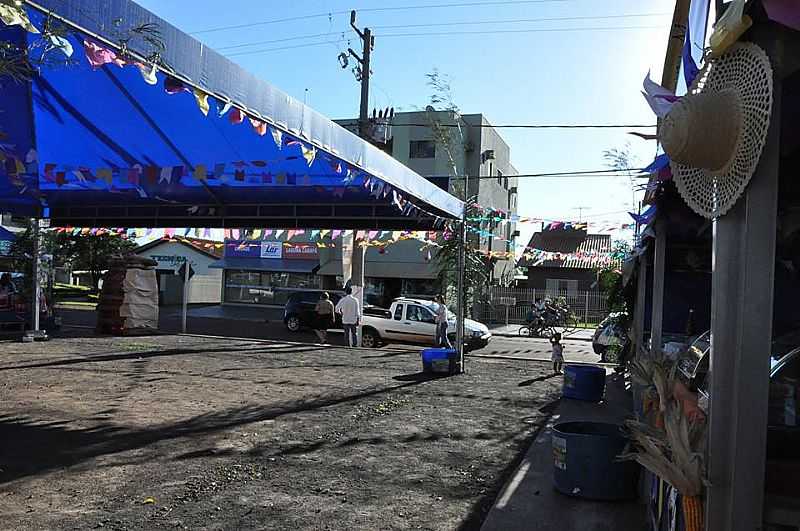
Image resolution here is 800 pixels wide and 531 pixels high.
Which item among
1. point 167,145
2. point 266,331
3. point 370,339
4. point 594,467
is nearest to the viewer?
point 594,467

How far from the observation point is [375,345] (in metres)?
20.4

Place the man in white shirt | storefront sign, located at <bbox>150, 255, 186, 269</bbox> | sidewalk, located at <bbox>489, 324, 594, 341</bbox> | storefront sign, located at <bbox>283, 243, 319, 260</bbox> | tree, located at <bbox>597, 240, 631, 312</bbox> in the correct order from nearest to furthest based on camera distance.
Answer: tree, located at <bbox>597, 240, 631, 312</bbox>
the man in white shirt
sidewalk, located at <bbox>489, 324, 594, 341</bbox>
storefront sign, located at <bbox>283, 243, 319, 260</bbox>
storefront sign, located at <bbox>150, 255, 186, 269</bbox>

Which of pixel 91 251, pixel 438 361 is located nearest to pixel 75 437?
pixel 438 361

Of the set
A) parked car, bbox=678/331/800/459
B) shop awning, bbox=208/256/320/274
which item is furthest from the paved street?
parked car, bbox=678/331/800/459

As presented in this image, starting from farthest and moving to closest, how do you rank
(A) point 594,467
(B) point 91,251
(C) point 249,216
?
(B) point 91,251
(C) point 249,216
(A) point 594,467

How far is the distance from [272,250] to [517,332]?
54.2 ft

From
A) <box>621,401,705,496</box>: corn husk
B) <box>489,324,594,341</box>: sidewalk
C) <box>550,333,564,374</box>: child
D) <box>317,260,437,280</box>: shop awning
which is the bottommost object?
<box>489,324,594,341</box>: sidewalk

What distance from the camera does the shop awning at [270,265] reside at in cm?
3803

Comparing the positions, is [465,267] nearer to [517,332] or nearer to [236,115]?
[236,115]

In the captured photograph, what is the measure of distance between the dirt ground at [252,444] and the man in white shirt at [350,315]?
4.74 metres

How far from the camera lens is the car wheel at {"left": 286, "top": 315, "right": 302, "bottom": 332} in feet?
85.4

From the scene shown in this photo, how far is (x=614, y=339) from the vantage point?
57.9 feet

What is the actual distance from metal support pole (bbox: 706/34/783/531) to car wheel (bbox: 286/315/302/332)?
940 inches

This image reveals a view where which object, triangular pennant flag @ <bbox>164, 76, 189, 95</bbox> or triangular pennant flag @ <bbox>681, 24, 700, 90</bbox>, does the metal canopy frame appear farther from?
triangular pennant flag @ <bbox>681, 24, 700, 90</bbox>
